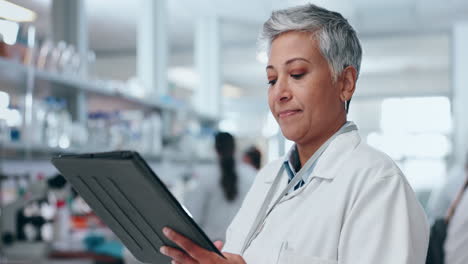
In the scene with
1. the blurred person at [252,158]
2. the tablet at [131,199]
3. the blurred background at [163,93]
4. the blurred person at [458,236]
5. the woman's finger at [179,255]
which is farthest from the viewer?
the blurred person at [252,158]

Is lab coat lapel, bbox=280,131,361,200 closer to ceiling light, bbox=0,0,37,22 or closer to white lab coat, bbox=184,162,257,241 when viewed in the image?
white lab coat, bbox=184,162,257,241

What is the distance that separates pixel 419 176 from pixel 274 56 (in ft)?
25.6

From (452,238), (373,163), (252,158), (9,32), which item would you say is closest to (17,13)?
(252,158)

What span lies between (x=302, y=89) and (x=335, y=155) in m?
0.16

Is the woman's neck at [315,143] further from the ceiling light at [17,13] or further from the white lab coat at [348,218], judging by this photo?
the ceiling light at [17,13]

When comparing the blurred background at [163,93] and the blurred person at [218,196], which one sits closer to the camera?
the blurred background at [163,93]

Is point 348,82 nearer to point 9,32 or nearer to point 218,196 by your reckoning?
point 218,196

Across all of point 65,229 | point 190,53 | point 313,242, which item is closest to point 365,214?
point 313,242

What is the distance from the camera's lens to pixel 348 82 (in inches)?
47.4

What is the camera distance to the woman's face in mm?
1160

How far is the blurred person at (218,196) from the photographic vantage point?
10.8 ft

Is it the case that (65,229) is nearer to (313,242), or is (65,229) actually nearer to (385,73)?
(313,242)

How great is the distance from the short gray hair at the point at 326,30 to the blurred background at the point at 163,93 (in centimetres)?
15

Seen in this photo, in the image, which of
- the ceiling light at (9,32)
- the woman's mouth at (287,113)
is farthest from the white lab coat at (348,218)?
the ceiling light at (9,32)
